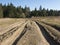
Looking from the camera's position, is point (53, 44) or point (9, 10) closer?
point (53, 44)

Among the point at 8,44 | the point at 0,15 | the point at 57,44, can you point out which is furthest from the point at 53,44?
the point at 0,15

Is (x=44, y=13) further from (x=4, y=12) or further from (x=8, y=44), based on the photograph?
(x=8, y=44)

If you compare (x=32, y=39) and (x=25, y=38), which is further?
(x=25, y=38)

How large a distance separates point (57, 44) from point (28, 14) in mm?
132420

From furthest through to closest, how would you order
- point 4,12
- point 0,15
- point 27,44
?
point 4,12 < point 0,15 < point 27,44

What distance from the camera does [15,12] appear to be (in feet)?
418

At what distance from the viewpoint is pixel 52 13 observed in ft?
527

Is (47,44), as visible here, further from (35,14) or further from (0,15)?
(35,14)

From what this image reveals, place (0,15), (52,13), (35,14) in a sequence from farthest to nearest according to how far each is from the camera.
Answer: (52,13) < (35,14) < (0,15)

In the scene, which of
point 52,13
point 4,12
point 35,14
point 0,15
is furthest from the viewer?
point 52,13

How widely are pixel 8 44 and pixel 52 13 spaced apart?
469 ft

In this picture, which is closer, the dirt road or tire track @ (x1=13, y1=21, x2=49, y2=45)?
tire track @ (x1=13, y1=21, x2=49, y2=45)

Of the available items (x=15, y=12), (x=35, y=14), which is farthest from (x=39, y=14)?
(x=15, y=12)

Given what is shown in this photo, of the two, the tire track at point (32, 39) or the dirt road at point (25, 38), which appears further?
the dirt road at point (25, 38)
